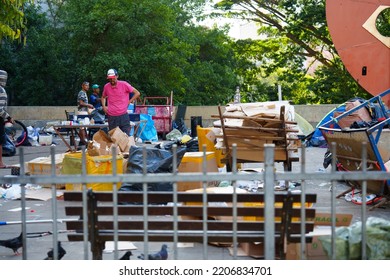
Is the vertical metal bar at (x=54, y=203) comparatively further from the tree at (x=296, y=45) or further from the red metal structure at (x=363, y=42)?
the tree at (x=296, y=45)

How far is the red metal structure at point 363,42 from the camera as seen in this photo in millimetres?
16062

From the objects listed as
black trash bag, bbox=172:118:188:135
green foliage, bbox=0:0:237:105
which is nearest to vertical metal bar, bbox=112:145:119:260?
black trash bag, bbox=172:118:188:135

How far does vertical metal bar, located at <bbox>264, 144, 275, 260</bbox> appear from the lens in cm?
414

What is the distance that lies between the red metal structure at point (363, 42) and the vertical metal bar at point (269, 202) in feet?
40.7

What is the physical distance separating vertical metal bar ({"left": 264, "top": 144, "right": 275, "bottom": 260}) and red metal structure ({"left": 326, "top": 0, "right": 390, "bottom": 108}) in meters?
12.4

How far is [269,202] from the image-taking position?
4227 mm

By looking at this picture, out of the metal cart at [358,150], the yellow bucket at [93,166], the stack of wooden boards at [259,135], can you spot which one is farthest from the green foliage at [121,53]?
the metal cart at [358,150]

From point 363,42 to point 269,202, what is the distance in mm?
12857

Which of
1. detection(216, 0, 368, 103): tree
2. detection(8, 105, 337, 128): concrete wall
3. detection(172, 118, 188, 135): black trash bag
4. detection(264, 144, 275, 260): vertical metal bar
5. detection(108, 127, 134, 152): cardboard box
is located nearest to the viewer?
detection(264, 144, 275, 260): vertical metal bar

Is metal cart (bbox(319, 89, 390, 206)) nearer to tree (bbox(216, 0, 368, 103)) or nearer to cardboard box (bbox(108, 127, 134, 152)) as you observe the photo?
cardboard box (bbox(108, 127, 134, 152))

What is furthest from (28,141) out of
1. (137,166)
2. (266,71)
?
(266,71)

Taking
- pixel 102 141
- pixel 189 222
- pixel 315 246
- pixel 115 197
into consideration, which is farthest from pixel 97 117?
pixel 115 197

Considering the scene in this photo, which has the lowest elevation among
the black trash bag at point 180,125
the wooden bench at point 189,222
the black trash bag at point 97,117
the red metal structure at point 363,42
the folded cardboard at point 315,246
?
the folded cardboard at point 315,246

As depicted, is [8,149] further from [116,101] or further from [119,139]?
[119,139]
